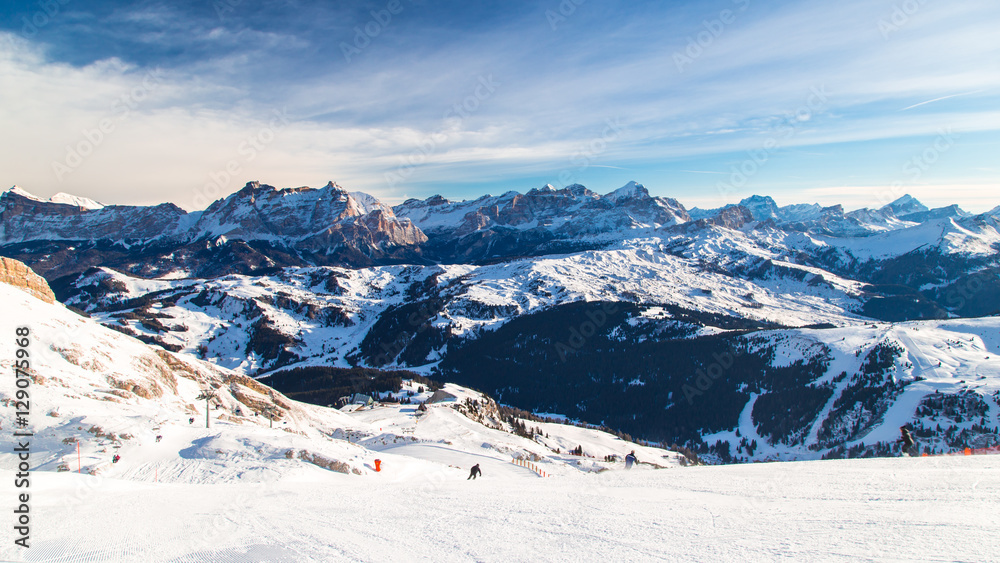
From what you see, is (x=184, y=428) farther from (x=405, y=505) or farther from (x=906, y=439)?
(x=906, y=439)

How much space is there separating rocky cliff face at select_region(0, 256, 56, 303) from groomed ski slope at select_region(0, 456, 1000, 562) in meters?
57.0

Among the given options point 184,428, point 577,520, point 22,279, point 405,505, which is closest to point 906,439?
point 577,520

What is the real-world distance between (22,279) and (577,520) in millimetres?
81742

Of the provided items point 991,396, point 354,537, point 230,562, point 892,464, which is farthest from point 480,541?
point 991,396

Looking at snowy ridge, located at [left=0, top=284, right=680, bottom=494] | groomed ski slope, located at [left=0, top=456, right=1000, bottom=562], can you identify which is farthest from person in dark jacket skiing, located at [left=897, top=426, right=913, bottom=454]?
snowy ridge, located at [left=0, top=284, right=680, bottom=494]

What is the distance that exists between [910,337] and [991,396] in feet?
163

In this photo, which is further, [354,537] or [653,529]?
[354,537]

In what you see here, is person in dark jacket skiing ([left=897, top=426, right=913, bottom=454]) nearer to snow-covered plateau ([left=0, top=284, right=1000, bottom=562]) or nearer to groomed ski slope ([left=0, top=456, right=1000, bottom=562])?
snow-covered plateau ([left=0, top=284, right=1000, bottom=562])

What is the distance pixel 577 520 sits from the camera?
14609 millimetres

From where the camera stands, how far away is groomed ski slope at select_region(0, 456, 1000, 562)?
11.2 m

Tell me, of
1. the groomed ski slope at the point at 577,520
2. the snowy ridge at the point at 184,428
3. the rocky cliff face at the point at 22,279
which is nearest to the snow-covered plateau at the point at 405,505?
the groomed ski slope at the point at 577,520

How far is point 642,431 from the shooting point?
6727 inches

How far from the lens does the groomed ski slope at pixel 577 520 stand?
1116 centimetres

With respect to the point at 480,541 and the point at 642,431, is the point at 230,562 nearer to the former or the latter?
the point at 480,541
